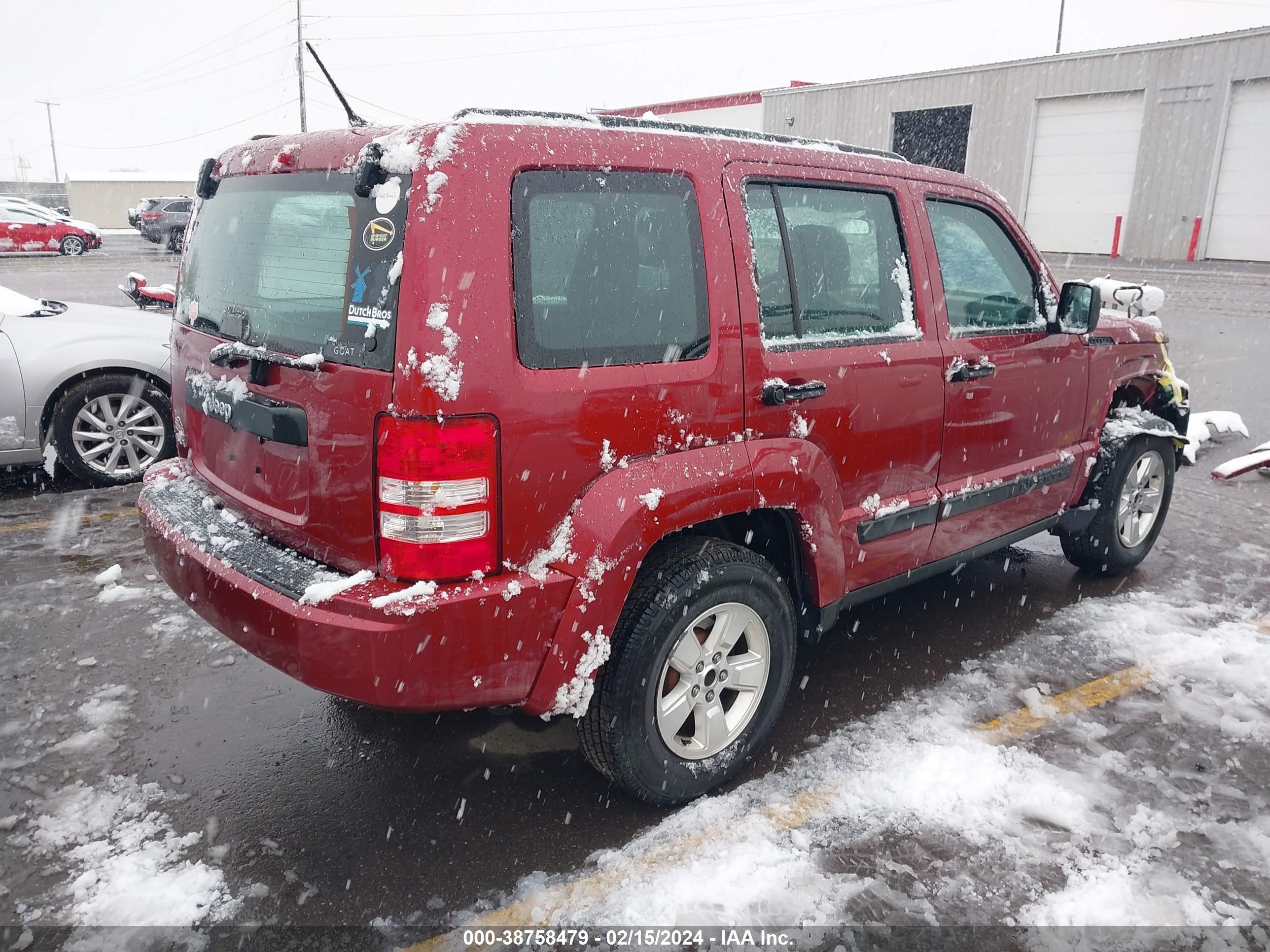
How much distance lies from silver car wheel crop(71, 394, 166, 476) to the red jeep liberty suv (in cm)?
281

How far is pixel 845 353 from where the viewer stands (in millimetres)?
2926

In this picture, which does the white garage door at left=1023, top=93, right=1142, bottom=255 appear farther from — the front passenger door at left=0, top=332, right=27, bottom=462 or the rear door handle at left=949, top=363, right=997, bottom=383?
the front passenger door at left=0, top=332, right=27, bottom=462

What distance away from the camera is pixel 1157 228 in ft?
74.9

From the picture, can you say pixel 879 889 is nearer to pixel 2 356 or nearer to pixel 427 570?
pixel 427 570

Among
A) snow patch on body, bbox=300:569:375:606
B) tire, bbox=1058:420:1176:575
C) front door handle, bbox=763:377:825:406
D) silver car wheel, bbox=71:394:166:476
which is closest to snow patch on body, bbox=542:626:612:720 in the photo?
snow patch on body, bbox=300:569:375:606

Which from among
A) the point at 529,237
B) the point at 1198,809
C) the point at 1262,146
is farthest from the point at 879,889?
the point at 1262,146

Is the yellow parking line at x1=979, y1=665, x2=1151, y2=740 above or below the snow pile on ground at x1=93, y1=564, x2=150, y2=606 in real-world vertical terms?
below

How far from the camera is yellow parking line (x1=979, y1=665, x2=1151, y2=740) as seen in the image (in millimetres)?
3182

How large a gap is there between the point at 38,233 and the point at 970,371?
28.6m

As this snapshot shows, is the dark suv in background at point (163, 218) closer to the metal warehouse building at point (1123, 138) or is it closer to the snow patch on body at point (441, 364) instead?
the metal warehouse building at point (1123, 138)

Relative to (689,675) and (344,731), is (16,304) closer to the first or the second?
(344,731)

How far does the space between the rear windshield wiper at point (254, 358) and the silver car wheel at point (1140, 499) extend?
12.5 ft

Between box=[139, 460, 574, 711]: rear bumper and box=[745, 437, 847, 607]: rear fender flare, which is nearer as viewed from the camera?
box=[139, 460, 574, 711]: rear bumper

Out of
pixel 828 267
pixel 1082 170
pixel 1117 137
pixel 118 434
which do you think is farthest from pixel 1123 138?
pixel 118 434
